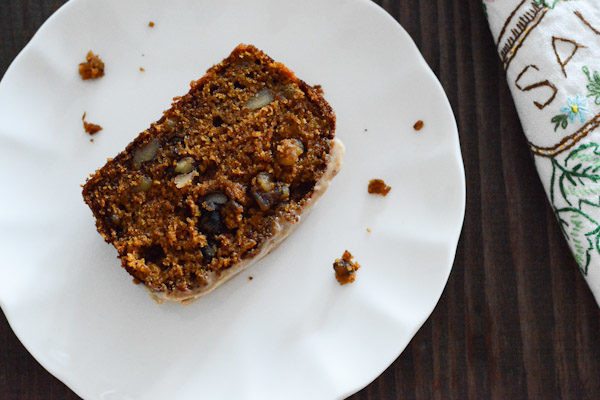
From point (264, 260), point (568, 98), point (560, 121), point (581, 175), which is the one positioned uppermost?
point (568, 98)

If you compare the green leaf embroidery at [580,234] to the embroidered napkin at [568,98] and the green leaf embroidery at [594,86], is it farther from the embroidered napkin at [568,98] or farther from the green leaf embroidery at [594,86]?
the green leaf embroidery at [594,86]

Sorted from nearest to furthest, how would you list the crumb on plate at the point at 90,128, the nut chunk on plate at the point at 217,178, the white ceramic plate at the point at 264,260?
1. the nut chunk on plate at the point at 217,178
2. the white ceramic plate at the point at 264,260
3. the crumb on plate at the point at 90,128

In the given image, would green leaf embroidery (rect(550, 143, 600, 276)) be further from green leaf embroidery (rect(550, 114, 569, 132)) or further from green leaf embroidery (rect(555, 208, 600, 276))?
green leaf embroidery (rect(550, 114, 569, 132))

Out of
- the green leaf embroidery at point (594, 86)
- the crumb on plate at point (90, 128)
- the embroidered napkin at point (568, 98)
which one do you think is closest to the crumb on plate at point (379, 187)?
the embroidered napkin at point (568, 98)

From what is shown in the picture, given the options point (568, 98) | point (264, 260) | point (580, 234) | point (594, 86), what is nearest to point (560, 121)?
point (568, 98)

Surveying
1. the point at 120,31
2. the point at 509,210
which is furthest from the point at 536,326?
the point at 120,31

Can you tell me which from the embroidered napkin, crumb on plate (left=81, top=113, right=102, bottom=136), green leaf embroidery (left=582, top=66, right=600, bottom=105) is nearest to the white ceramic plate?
crumb on plate (left=81, top=113, right=102, bottom=136)

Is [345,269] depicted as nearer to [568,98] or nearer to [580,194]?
[580,194]
